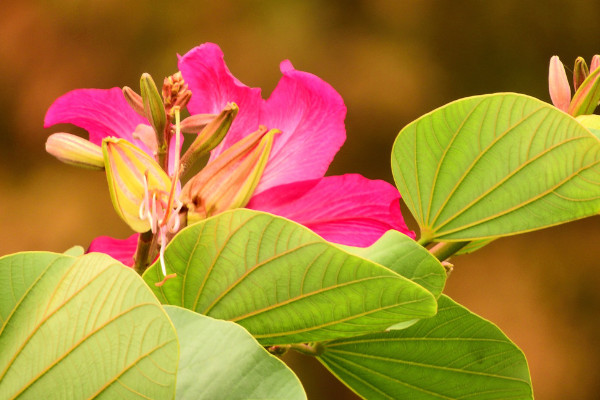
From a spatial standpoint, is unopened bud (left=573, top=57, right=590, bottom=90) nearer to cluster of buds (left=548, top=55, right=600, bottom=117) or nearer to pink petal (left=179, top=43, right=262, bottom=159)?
cluster of buds (left=548, top=55, right=600, bottom=117)

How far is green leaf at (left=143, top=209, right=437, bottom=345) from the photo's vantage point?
0.24 m

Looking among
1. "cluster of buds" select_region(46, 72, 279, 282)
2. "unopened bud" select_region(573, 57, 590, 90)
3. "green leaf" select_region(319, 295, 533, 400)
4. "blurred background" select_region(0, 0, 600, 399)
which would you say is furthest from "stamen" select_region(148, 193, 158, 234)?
"blurred background" select_region(0, 0, 600, 399)

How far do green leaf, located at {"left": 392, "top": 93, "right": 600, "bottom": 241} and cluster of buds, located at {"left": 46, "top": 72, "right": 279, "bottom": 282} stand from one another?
0.06 m

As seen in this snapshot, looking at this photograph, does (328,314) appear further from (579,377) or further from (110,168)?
(579,377)

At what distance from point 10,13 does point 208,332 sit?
2.22 metres

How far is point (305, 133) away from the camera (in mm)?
341

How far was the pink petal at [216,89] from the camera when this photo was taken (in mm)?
356

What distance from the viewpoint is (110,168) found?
1.00 ft

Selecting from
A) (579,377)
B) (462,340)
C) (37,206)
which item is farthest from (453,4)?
(462,340)

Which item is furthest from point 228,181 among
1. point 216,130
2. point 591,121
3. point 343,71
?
point 343,71

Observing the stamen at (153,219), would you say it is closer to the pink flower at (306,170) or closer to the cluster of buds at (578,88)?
the pink flower at (306,170)

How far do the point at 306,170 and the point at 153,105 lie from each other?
0.06 metres

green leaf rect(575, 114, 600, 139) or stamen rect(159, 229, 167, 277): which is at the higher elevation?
green leaf rect(575, 114, 600, 139)

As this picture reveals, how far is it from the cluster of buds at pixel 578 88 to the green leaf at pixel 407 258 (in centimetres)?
13
